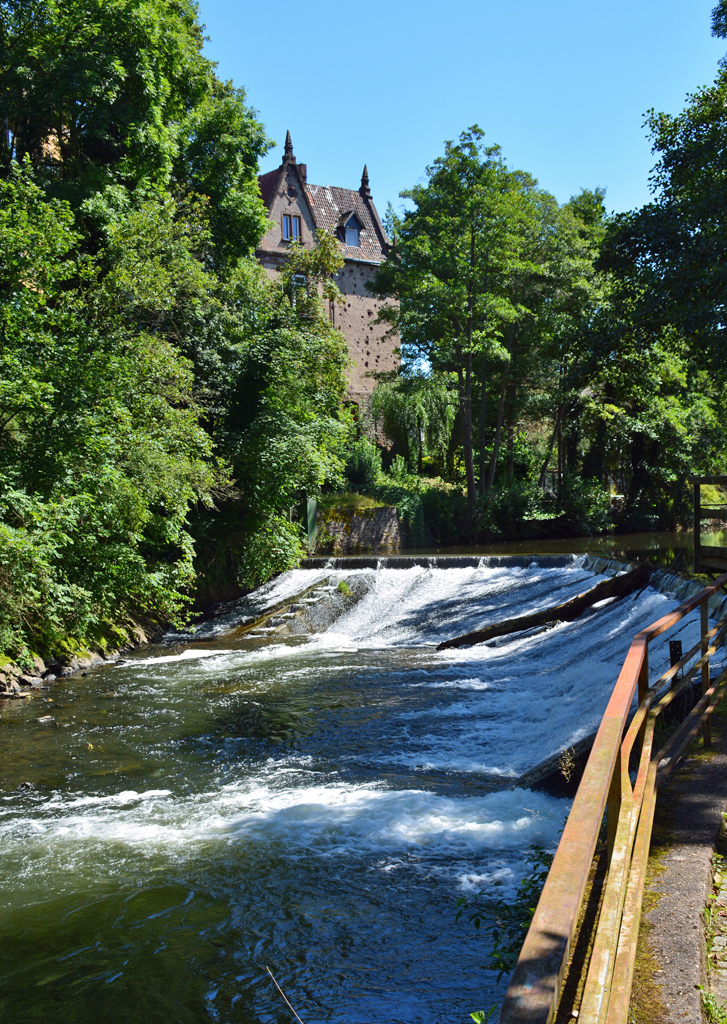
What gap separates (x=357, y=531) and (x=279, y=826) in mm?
20608

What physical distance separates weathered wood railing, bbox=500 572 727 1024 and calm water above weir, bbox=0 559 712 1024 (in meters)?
1.73

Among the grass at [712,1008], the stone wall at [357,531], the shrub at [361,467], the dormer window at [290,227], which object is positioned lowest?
the grass at [712,1008]

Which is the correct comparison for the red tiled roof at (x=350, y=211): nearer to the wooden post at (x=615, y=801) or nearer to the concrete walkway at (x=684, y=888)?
the concrete walkway at (x=684, y=888)

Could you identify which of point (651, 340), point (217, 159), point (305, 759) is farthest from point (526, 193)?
point (305, 759)

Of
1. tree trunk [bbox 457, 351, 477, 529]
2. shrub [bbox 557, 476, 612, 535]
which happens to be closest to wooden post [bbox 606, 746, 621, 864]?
tree trunk [bbox 457, 351, 477, 529]

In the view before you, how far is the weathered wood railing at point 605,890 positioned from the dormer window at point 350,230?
42641mm

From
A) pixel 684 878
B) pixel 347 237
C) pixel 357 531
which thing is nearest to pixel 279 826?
pixel 684 878

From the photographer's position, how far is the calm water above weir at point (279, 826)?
14.4 ft

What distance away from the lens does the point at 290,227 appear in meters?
41.1

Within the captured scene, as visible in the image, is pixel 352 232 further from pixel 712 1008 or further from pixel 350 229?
pixel 712 1008

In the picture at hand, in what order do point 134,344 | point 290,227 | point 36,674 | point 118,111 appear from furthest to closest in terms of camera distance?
point 290,227, point 118,111, point 134,344, point 36,674

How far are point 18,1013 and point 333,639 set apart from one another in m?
12.2

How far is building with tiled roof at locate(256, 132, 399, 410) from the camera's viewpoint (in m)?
40.7

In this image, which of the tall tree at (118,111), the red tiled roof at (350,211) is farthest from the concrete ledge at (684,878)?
the red tiled roof at (350,211)
